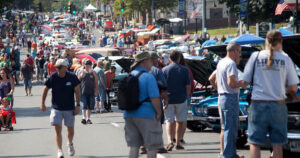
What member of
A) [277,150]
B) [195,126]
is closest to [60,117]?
[195,126]

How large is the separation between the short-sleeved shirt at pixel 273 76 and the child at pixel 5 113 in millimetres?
10319

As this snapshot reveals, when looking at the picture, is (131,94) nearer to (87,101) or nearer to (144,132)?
(144,132)

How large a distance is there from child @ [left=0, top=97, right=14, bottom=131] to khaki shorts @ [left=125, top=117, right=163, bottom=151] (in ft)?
29.5

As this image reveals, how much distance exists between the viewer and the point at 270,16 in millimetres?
51875

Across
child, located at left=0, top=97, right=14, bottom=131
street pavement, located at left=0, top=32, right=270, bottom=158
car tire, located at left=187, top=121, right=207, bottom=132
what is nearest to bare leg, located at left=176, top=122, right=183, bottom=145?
street pavement, located at left=0, top=32, right=270, bottom=158

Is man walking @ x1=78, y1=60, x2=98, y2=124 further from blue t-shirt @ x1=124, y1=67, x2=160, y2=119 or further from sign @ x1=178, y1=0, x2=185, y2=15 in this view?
sign @ x1=178, y1=0, x2=185, y2=15

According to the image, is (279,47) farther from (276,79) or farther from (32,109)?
(32,109)

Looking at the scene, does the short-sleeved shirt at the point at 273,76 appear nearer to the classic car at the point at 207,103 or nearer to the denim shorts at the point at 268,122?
the denim shorts at the point at 268,122

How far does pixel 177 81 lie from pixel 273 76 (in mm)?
4298

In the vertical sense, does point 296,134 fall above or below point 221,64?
below

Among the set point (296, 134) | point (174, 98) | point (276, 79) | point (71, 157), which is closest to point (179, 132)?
point (174, 98)

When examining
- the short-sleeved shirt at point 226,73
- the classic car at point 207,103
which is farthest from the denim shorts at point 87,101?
the short-sleeved shirt at point 226,73

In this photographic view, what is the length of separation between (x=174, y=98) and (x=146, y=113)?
3612 millimetres

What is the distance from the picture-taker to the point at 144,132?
29.4 feet
